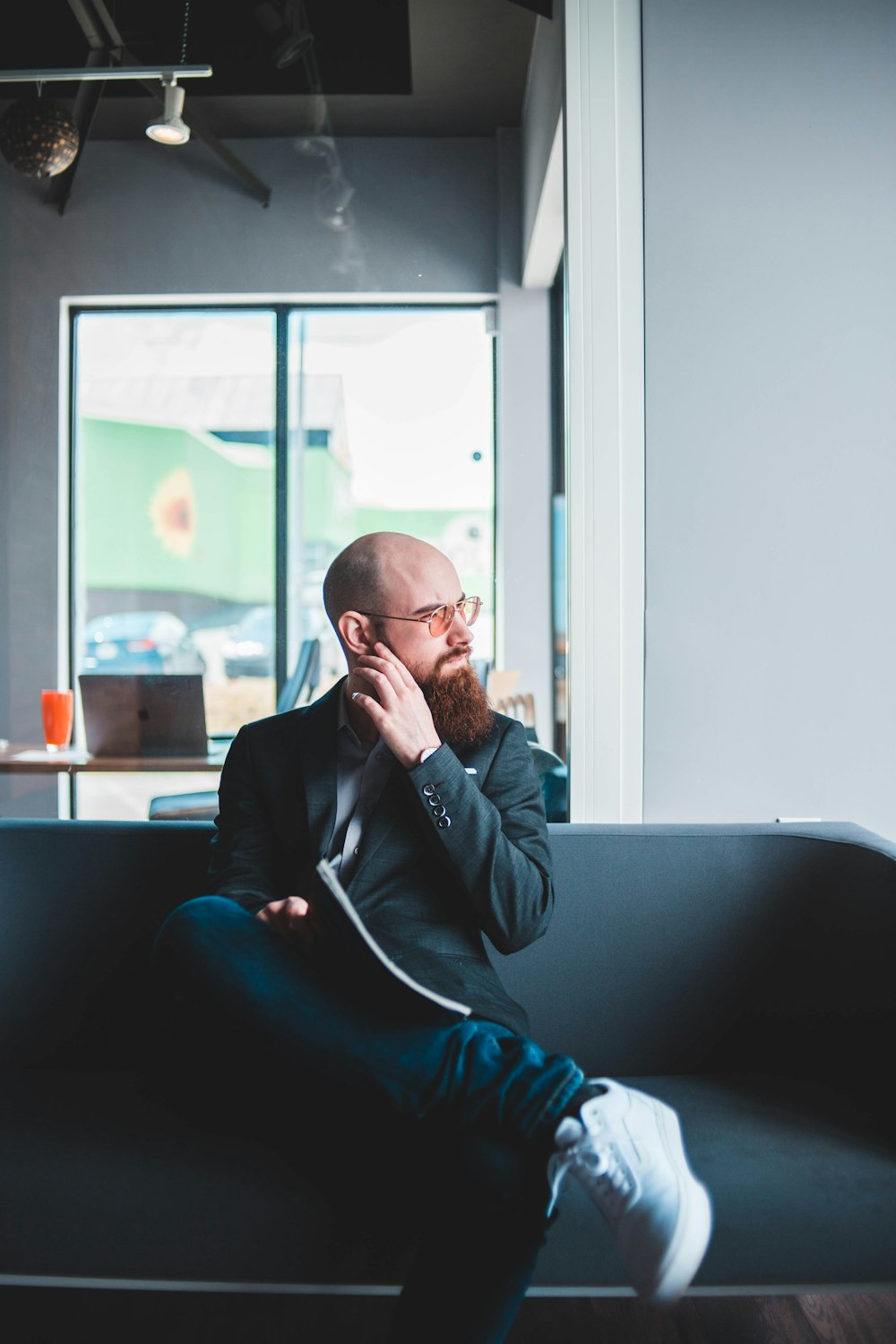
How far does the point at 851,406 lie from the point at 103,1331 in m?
2.16

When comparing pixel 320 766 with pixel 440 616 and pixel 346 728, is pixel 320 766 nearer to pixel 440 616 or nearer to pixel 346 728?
pixel 346 728

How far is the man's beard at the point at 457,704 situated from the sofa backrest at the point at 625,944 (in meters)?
0.26

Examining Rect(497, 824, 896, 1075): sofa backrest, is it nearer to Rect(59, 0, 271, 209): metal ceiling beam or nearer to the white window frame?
the white window frame

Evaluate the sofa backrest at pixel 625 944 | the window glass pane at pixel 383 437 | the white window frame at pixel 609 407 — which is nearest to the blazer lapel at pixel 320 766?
the sofa backrest at pixel 625 944

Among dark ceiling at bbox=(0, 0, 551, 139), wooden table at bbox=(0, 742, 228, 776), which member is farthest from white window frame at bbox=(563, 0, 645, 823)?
dark ceiling at bbox=(0, 0, 551, 139)

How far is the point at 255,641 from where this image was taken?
15.0ft

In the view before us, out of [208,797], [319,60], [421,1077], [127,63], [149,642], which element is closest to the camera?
[421,1077]

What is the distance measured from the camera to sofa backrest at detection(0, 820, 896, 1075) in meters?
1.56

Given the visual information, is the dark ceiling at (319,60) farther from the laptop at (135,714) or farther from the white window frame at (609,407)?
the laptop at (135,714)

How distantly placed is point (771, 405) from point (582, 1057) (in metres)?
1.36

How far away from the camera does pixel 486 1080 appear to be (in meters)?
1.12

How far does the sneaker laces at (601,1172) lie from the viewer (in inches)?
39.6

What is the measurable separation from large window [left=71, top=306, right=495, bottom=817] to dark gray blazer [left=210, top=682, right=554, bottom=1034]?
2671 millimetres

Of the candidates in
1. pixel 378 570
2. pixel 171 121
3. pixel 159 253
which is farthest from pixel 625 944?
pixel 159 253
